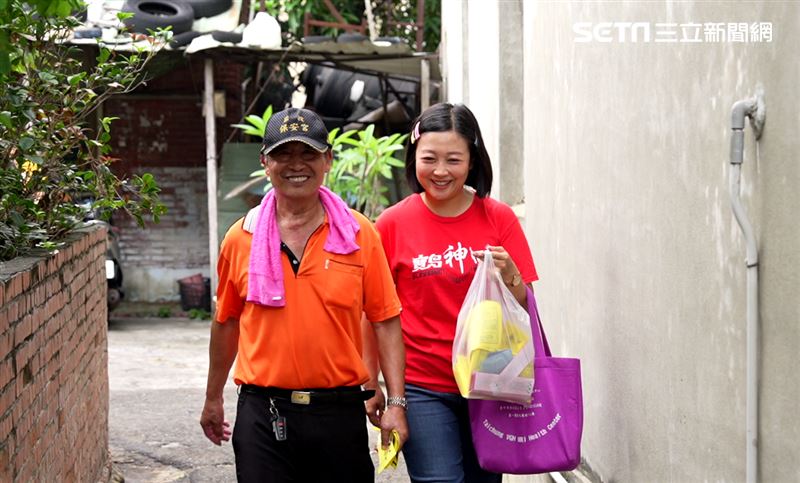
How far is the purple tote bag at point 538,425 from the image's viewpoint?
4352mm

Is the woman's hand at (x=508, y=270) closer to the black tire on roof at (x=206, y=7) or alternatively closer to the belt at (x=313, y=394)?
the belt at (x=313, y=394)

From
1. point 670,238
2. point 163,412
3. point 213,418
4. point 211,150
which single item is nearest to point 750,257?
point 670,238

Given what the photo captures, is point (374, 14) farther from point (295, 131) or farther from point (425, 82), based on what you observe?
point (295, 131)

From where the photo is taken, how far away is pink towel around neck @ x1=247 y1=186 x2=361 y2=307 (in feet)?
13.3

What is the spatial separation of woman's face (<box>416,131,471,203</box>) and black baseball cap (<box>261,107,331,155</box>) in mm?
460

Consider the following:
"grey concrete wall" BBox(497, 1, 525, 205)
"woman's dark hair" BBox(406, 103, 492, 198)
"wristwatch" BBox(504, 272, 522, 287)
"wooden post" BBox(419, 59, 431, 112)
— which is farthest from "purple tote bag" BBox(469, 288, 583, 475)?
"wooden post" BBox(419, 59, 431, 112)

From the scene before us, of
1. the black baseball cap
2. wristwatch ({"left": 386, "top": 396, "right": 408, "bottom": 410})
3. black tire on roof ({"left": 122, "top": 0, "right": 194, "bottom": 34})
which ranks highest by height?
black tire on roof ({"left": 122, "top": 0, "right": 194, "bottom": 34})

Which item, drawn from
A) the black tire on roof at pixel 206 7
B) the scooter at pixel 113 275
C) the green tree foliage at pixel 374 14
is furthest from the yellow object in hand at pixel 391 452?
the green tree foliage at pixel 374 14

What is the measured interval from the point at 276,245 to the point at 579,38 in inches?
74.5

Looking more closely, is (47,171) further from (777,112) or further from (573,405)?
(777,112)

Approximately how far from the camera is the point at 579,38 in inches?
207

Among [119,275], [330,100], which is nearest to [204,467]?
[119,275]

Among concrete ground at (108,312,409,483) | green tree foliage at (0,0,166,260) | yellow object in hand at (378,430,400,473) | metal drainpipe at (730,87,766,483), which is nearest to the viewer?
metal drainpipe at (730,87,766,483)

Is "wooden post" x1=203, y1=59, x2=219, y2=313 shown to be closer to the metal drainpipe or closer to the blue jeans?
Result: the blue jeans
